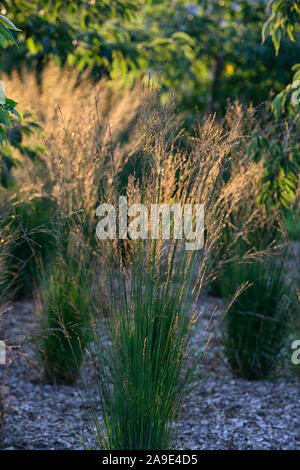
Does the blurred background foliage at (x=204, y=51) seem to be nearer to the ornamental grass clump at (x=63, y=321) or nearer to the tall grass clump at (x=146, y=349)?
the ornamental grass clump at (x=63, y=321)

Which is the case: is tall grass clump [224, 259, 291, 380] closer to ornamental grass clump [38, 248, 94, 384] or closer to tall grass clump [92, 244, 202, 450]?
ornamental grass clump [38, 248, 94, 384]

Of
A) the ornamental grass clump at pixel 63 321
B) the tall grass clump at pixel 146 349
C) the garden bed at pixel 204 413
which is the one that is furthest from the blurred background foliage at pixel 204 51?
the tall grass clump at pixel 146 349

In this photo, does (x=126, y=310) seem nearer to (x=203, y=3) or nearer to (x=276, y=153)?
(x=276, y=153)

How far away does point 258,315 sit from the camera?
2863mm

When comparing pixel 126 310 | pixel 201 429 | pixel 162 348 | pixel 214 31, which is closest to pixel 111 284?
pixel 126 310

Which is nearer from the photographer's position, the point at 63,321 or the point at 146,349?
the point at 146,349

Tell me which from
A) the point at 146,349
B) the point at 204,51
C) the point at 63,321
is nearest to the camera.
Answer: the point at 146,349

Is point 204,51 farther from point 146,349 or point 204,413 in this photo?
point 146,349

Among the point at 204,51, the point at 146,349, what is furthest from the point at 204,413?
the point at 204,51

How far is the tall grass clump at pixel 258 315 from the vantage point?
9.62 ft

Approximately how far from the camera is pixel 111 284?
1.84 metres

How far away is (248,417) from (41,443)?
3.49 feet

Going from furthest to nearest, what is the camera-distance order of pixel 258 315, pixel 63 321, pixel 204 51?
pixel 204 51 → pixel 258 315 → pixel 63 321

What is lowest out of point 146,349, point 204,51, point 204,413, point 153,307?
point 204,413
